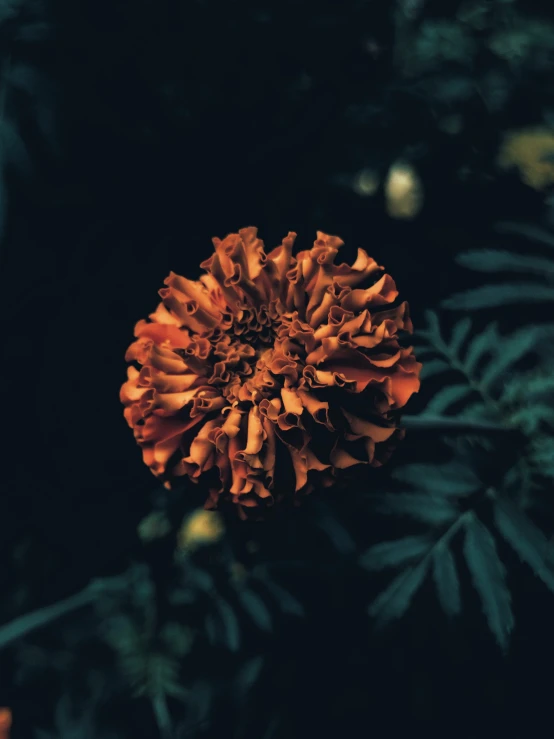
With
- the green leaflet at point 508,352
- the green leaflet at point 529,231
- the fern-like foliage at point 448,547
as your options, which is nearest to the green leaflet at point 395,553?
the fern-like foliage at point 448,547

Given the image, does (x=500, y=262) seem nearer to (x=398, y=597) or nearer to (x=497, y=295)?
(x=497, y=295)

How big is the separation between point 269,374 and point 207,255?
0.56 meters

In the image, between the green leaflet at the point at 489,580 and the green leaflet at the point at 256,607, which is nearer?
the green leaflet at the point at 489,580

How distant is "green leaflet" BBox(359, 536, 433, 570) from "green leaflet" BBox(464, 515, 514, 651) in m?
0.05

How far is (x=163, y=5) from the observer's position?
963 mm

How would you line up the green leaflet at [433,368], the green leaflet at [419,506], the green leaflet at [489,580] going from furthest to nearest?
the green leaflet at [433,368], the green leaflet at [419,506], the green leaflet at [489,580]

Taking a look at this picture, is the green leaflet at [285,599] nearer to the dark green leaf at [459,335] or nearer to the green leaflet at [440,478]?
the green leaflet at [440,478]

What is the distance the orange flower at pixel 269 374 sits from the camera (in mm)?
642

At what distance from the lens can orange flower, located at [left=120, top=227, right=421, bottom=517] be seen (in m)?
0.64

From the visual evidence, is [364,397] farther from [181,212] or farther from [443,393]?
[181,212]

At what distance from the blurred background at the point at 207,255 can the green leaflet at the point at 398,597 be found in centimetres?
9

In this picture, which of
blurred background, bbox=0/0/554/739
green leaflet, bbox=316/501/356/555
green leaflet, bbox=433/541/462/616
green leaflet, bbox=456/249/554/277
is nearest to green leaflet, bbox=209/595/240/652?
blurred background, bbox=0/0/554/739

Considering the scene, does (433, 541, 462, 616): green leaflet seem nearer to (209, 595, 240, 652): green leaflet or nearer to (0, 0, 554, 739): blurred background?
(0, 0, 554, 739): blurred background

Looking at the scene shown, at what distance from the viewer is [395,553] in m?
0.70
